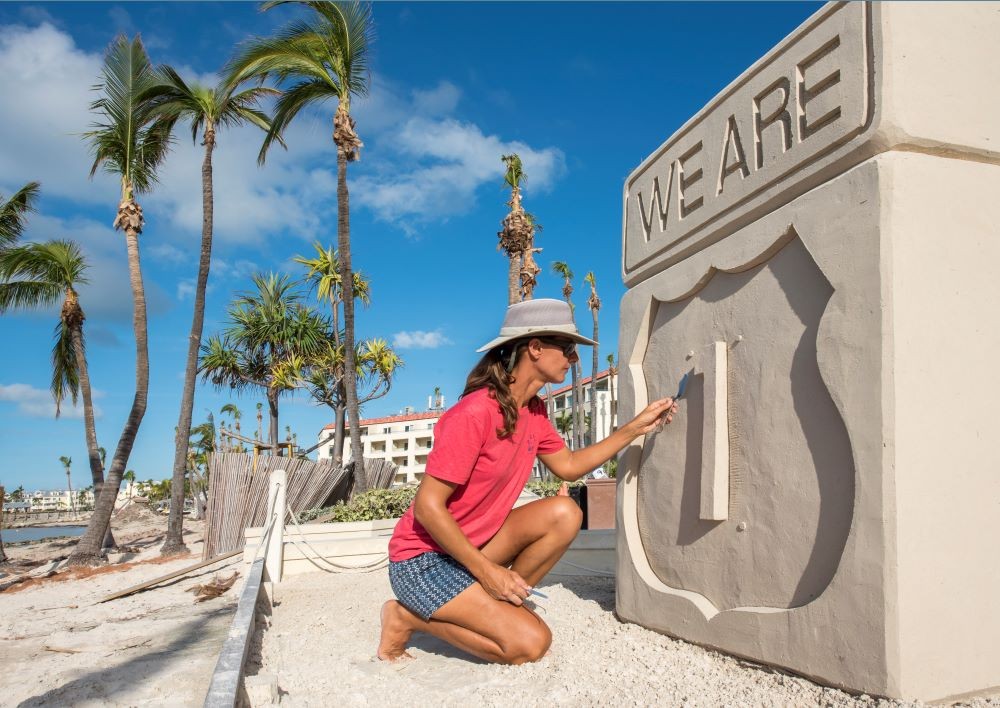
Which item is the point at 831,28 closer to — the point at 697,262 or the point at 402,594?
the point at 697,262

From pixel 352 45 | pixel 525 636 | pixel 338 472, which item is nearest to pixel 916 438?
pixel 525 636

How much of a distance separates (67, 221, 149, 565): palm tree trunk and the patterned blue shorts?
12301 millimetres

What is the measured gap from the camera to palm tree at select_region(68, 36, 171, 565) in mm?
A: 12883

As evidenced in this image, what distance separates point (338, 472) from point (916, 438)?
381 inches

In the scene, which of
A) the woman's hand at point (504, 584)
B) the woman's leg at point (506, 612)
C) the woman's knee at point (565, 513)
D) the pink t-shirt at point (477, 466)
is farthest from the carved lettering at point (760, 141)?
the woman's hand at point (504, 584)

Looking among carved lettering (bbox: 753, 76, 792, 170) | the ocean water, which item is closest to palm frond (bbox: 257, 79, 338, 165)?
carved lettering (bbox: 753, 76, 792, 170)

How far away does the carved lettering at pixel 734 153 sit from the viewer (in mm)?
2926

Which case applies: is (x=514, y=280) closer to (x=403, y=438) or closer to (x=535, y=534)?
(x=535, y=534)

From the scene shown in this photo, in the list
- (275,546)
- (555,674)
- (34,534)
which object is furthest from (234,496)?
(34,534)

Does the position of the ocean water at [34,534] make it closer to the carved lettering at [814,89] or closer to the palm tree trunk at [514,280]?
the palm tree trunk at [514,280]

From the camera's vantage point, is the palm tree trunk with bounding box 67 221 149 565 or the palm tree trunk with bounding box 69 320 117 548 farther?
the palm tree trunk with bounding box 69 320 117 548

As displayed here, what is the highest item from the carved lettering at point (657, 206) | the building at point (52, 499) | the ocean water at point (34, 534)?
the carved lettering at point (657, 206)

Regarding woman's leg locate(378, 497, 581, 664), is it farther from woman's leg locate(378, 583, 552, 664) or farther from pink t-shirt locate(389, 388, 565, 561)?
pink t-shirt locate(389, 388, 565, 561)

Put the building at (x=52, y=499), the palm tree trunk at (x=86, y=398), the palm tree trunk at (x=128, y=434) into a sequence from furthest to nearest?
the building at (x=52, y=499)
the palm tree trunk at (x=86, y=398)
the palm tree trunk at (x=128, y=434)
